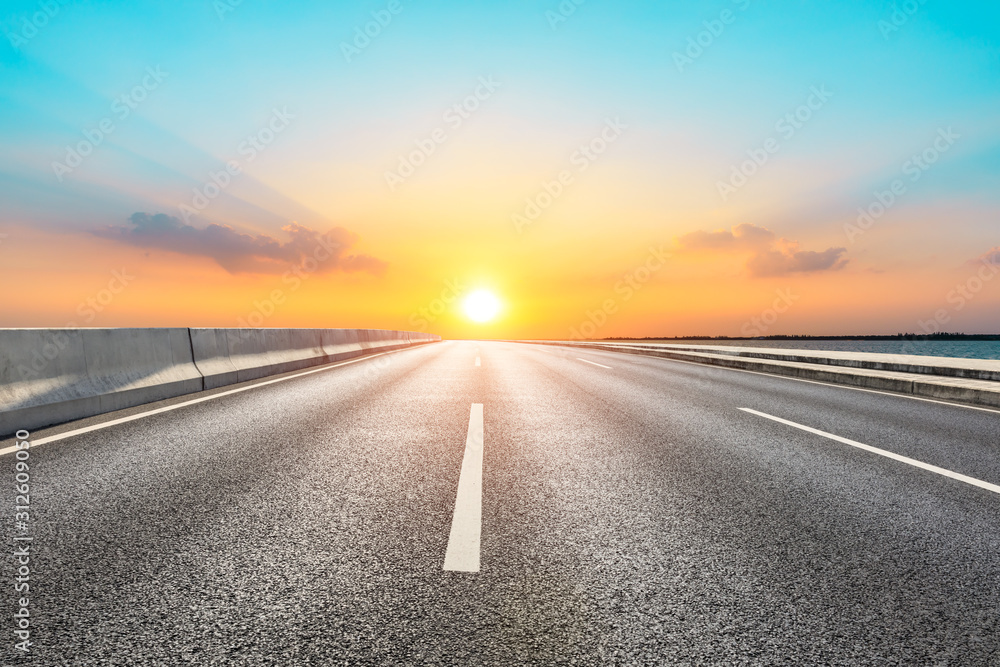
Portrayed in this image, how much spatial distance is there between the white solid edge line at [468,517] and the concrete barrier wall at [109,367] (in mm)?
4903

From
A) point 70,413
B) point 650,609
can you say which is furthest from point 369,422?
point 650,609

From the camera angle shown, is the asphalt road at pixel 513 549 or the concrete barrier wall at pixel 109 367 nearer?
the asphalt road at pixel 513 549

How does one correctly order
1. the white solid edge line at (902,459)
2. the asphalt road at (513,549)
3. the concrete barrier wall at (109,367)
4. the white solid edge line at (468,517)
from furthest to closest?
1. the concrete barrier wall at (109,367)
2. the white solid edge line at (902,459)
3. the white solid edge line at (468,517)
4. the asphalt road at (513,549)

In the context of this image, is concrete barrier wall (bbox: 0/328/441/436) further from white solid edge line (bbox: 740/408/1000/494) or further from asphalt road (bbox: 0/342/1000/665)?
white solid edge line (bbox: 740/408/1000/494)

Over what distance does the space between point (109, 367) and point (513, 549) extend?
692cm

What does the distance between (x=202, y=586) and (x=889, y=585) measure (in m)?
3.23

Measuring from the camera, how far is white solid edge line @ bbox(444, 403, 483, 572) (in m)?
2.73

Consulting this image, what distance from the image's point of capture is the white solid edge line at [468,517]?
273cm

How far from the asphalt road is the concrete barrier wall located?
1.09m

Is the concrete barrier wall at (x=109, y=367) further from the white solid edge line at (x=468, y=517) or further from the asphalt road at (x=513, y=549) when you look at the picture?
the white solid edge line at (x=468, y=517)

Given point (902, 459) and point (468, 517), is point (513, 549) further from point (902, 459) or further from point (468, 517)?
point (902, 459)

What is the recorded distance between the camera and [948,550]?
2.96 meters

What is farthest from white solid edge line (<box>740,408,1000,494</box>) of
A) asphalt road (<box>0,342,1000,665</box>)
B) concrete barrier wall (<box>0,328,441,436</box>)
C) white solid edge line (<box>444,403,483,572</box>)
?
concrete barrier wall (<box>0,328,441,436</box>)

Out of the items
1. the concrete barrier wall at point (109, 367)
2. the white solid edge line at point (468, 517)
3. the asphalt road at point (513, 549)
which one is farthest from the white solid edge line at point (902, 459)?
the concrete barrier wall at point (109, 367)
